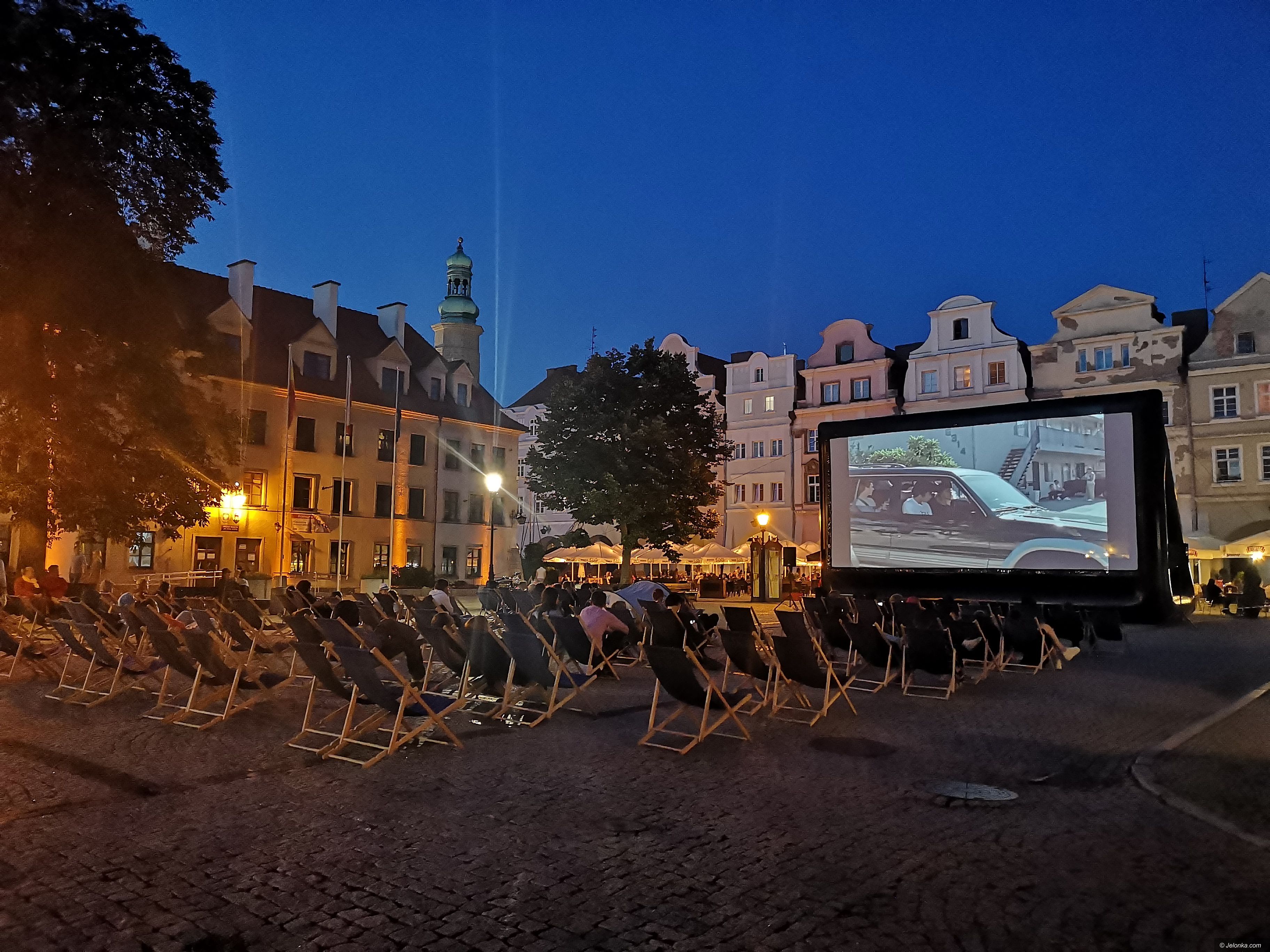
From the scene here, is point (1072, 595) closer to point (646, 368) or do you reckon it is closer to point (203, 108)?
point (646, 368)

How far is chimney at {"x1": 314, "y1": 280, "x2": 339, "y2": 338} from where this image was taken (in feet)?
132

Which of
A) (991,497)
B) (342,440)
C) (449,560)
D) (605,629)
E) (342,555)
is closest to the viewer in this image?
(605,629)

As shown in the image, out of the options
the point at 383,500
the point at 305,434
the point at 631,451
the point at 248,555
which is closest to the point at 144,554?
the point at 248,555

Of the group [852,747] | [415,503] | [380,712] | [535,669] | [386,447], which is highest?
[386,447]

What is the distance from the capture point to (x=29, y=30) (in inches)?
603

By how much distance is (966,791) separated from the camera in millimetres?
5887

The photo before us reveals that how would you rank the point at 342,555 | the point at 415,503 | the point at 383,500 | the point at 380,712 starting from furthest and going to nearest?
the point at 415,503, the point at 383,500, the point at 342,555, the point at 380,712

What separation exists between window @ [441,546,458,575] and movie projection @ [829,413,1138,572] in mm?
22455

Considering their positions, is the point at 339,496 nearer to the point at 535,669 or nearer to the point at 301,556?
the point at 301,556

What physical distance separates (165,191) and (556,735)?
53.3 ft

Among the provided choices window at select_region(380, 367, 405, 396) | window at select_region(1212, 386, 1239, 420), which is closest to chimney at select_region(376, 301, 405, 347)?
window at select_region(380, 367, 405, 396)

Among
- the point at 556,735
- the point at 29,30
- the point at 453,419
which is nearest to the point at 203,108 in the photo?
the point at 29,30

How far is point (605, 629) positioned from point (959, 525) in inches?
541

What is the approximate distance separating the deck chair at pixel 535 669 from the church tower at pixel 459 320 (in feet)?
136
